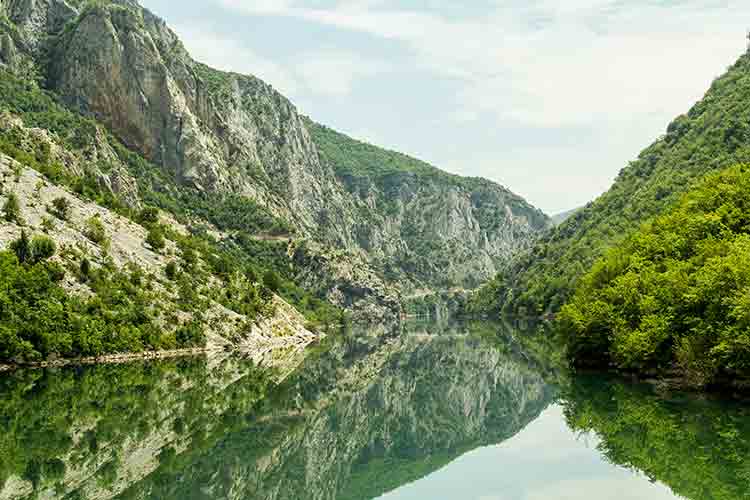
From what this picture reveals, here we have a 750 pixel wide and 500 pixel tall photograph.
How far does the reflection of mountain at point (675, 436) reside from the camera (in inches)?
1020

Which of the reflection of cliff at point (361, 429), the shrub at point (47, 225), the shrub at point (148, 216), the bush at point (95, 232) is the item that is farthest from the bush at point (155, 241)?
the reflection of cliff at point (361, 429)

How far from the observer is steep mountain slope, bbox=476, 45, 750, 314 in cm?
11150

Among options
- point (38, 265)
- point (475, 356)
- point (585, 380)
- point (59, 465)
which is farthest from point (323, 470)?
point (475, 356)

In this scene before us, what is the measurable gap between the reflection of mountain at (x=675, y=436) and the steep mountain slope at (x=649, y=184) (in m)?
59.7

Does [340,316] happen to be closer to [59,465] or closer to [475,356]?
[475,356]

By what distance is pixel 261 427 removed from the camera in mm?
42906

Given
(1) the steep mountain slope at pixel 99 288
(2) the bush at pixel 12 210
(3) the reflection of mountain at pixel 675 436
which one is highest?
(2) the bush at pixel 12 210

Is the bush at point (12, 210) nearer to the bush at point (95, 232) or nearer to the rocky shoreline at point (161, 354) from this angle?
the bush at point (95, 232)

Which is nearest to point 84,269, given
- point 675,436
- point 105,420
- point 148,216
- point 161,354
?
point 161,354

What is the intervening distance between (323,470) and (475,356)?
68.4 meters

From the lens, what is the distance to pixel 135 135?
194m

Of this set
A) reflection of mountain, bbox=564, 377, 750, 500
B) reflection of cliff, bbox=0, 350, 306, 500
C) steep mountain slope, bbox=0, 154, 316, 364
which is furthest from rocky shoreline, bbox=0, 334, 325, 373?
reflection of mountain, bbox=564, 377, 750, 500

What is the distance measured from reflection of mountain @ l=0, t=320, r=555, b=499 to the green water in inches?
5.7

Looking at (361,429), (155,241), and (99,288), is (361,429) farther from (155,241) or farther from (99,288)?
(155,241)
